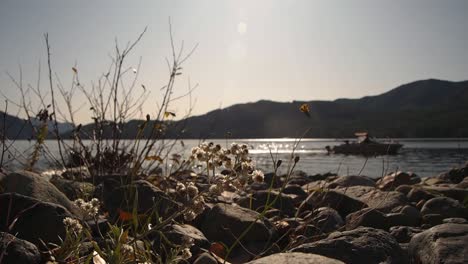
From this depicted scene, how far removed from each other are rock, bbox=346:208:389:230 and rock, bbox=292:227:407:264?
125cm

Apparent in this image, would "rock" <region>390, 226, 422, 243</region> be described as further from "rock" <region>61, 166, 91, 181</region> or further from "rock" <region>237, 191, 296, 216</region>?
"rock" <region>61, 166, 91, 181</region>

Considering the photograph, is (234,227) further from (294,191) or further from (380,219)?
(294,191)

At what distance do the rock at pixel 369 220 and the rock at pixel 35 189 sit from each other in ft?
9.83

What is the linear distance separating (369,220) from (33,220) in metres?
3.50

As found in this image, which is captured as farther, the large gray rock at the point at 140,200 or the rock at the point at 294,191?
the rock at the point at 294,191

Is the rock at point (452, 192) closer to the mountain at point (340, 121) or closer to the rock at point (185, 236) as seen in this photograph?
the rock at point (185, 236)

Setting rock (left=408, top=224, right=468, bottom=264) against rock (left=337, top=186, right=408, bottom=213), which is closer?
rock (left=408, top=224, right=468, bottom=264)

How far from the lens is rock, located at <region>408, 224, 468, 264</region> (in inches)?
122

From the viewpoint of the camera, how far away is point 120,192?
15.9 ft

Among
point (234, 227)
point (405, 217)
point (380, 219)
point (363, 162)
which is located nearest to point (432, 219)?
point (405, 217)

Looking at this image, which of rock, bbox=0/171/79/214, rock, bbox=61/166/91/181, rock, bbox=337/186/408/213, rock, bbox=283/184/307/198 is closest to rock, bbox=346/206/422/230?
rock, bbox=337/186/408/213

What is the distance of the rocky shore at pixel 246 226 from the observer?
3027 mm

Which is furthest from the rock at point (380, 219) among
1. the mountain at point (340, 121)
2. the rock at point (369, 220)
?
the mountain at point (340, 121)

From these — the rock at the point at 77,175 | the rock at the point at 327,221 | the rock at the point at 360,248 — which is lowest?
the rock at the point at 327,221
